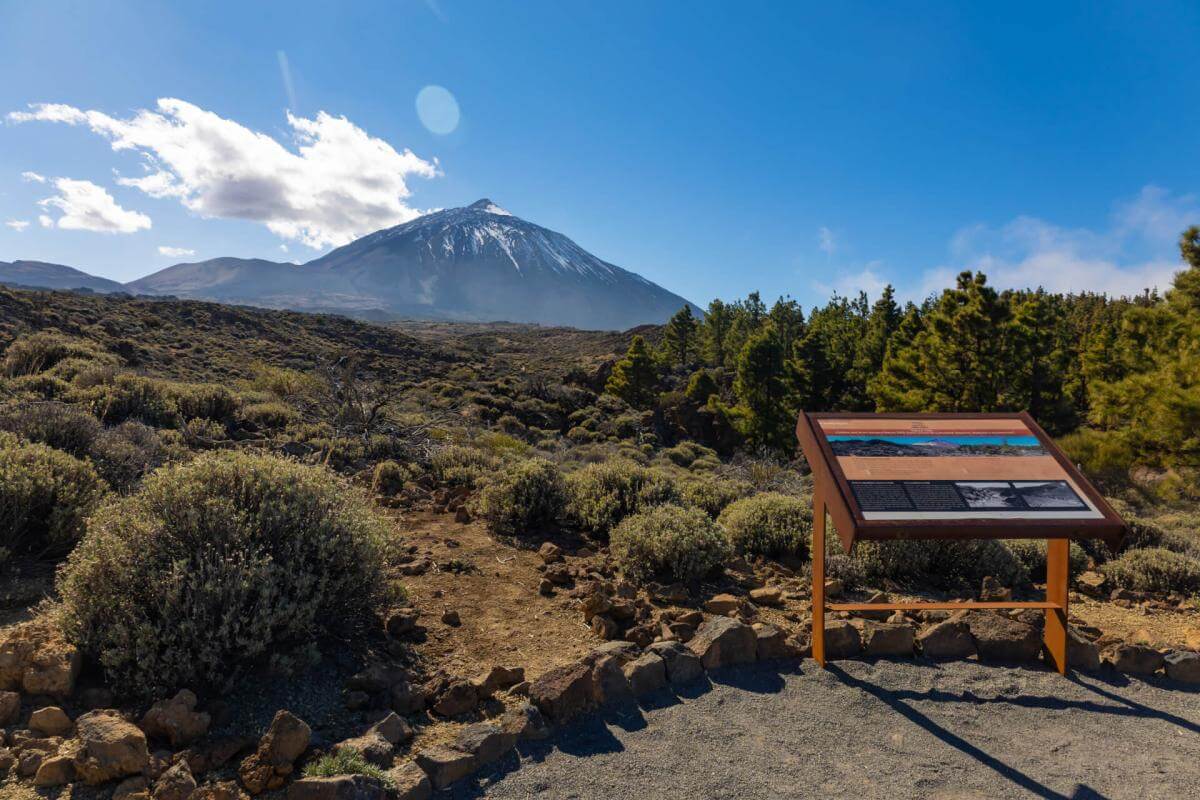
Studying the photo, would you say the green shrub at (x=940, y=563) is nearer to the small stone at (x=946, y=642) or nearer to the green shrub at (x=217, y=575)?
the small stone at (x=946, y=642)

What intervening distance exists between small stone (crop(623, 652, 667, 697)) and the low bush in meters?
1.62

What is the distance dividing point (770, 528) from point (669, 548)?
4.89 ft

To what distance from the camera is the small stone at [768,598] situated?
506cm

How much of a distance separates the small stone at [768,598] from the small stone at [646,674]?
1.64 m

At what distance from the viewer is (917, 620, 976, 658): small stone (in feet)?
13.8

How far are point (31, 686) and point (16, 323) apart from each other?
24.7 metres

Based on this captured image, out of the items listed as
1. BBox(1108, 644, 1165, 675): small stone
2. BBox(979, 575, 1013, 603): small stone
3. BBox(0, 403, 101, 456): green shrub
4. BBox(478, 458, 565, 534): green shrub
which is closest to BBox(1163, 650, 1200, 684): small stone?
BBox(1108, 644, 1165, 675): small stone

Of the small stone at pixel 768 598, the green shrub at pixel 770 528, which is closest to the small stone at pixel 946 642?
the small stone at pixel 768 598

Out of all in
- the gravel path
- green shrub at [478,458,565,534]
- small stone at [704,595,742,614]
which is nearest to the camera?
the gravel path

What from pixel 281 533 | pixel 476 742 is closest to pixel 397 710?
pixel 476 742

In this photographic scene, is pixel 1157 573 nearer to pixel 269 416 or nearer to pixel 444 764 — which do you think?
pixel 444 764

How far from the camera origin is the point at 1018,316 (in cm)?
2264

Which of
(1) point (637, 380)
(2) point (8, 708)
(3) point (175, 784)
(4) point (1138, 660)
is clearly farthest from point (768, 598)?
(1) point (637, 380)

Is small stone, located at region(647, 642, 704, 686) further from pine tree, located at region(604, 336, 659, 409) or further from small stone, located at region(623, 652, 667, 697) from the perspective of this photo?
pine tree, located at region(604, 336, 659, 409)
